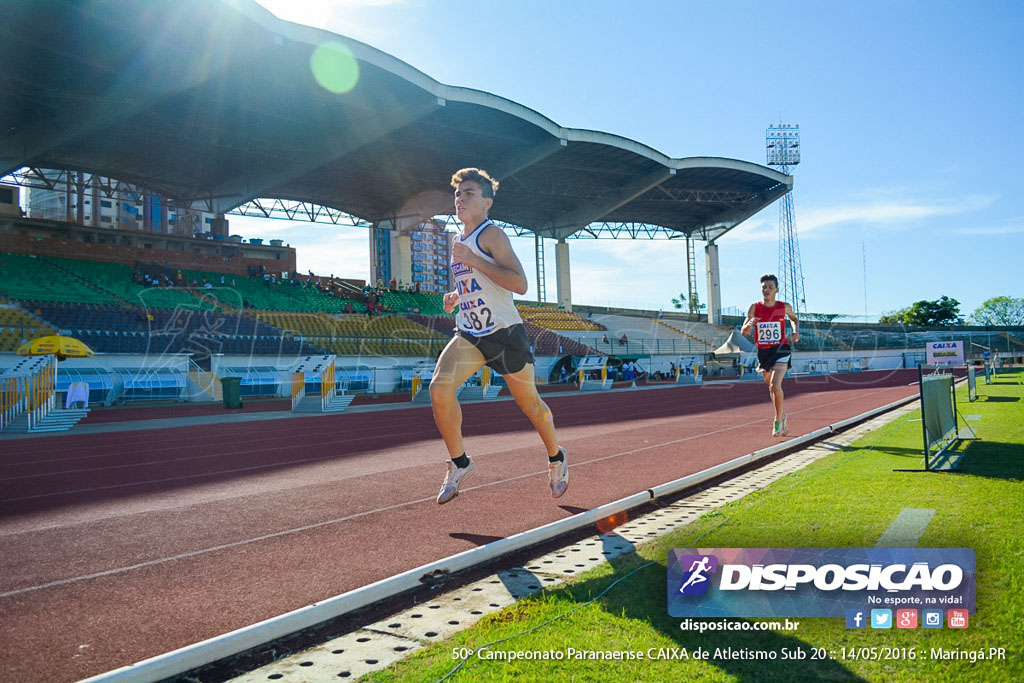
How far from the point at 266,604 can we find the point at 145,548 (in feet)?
5.61

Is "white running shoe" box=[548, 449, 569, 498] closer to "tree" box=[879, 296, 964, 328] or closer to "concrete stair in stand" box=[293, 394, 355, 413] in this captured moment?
"concrete stair in stand" box=[293, 394, 355, 413]

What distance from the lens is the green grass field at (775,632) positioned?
7.36ft

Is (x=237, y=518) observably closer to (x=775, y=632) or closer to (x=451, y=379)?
(x=451, y=379)

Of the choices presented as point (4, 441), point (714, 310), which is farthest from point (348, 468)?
point (714, 310)

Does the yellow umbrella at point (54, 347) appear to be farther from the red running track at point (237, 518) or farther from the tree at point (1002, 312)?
the tree at point (1002, 312)

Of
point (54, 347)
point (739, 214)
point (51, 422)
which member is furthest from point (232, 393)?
point (739, 214)

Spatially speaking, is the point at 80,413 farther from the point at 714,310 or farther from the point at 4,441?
the point at 714,310

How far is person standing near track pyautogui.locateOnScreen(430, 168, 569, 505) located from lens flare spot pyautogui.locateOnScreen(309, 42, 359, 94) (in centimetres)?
2252

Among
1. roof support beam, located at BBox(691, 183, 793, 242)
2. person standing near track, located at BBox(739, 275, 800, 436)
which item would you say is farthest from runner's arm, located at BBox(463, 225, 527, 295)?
roof support beam, located at BBox(691, 183, 793, 242)

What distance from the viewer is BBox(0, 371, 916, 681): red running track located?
299 cm

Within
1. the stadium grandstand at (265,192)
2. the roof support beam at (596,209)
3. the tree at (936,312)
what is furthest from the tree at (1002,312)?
the roof support beam at (596,209)

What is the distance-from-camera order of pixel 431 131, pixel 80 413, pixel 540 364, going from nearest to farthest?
pixel 80 413 < pixel 431 131 < pixel 540 364

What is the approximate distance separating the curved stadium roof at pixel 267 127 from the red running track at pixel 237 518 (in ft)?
53.9

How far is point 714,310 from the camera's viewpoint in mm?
59469
